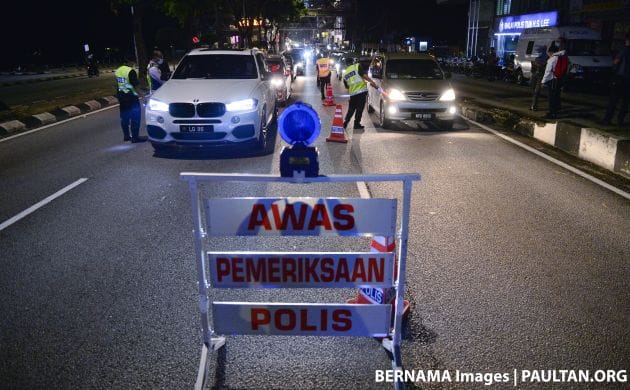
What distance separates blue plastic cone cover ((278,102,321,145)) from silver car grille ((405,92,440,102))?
9805 millimetres

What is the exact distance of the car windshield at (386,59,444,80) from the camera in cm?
1334

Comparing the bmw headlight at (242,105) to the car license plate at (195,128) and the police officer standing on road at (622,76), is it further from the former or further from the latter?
the police officer standing on road at (622,76)

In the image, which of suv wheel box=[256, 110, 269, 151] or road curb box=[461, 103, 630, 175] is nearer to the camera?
road curb box=[461, 103, 630, 175]

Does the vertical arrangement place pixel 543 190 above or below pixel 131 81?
below

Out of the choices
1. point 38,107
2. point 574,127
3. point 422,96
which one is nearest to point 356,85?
point 422,96

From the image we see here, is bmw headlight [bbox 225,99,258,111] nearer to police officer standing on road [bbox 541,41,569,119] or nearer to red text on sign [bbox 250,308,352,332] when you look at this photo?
red text on sign [bbox 250,308,352,332]

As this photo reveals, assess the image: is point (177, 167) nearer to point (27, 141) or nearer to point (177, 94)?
point (177, 94)

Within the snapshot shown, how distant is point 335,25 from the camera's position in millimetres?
184250

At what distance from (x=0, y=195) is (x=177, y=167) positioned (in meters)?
2.68

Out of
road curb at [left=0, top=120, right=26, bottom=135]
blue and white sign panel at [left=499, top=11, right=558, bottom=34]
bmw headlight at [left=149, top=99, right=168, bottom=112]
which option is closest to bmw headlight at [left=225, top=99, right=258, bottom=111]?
bmw headlight at [left=149, top=99, right=168, bottom=112]

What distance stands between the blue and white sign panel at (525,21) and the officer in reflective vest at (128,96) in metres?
34.9

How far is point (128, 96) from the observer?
414 inches

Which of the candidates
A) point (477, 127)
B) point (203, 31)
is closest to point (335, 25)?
point (203, 31)

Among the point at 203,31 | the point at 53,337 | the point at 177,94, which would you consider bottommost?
the point at 53,337
